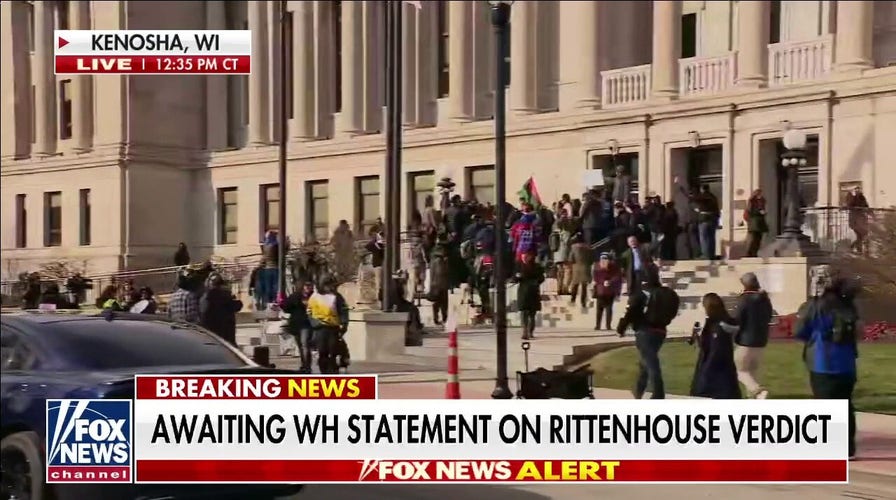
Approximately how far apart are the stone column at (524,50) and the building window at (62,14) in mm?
17152

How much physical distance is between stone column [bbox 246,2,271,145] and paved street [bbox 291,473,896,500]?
10.5ft

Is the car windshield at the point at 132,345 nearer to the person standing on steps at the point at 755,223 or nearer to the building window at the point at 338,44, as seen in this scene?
the person standing on steps at the point at 755,223

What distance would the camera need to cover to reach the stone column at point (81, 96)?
8453 millimetres

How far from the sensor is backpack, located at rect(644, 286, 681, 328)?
11.1 meters

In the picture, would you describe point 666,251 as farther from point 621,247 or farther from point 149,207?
point 149,207

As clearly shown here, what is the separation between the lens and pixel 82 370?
5.88 m

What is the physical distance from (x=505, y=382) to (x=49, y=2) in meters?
6.60

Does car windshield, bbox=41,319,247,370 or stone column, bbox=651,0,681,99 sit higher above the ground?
stone column, bbox=651,0,681,99

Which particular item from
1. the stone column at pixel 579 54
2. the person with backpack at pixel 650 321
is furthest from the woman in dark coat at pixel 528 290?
the stone column at pixel 579 54

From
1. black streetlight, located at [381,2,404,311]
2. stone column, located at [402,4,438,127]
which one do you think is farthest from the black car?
stone column, located at [402,4,438,127]

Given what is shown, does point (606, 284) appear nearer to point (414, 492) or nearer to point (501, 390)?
point (501, 390)

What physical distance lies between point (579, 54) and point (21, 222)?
54.4ft

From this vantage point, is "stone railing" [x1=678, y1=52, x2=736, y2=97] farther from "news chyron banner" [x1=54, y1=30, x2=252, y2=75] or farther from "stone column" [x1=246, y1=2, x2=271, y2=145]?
"news chyron banner" [x1=54, y1=30, x2=252, y2=75]

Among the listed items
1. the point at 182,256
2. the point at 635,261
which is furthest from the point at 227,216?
the point at 635,261
